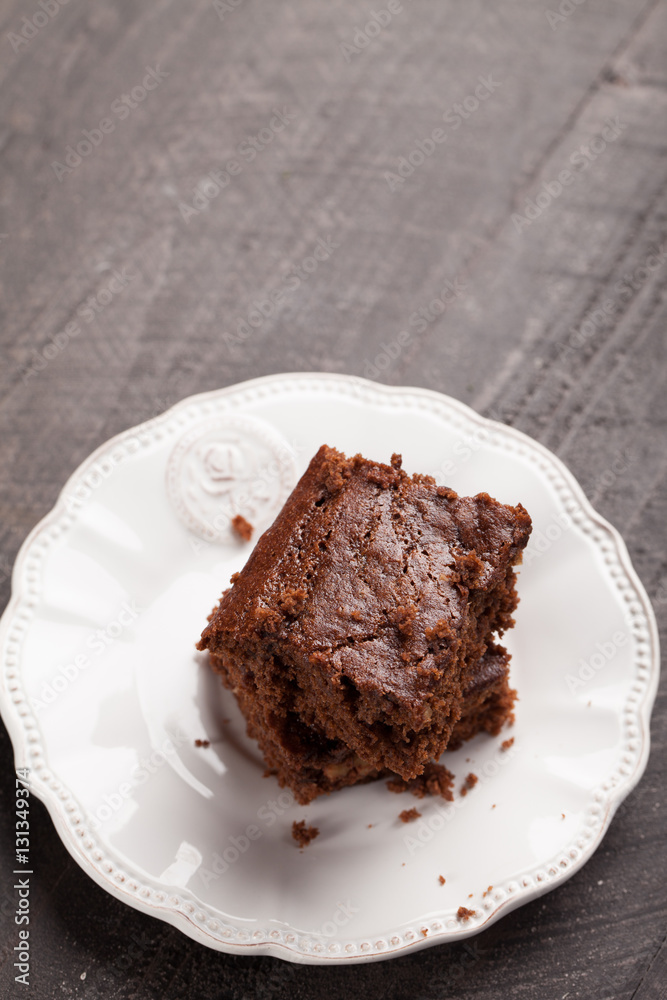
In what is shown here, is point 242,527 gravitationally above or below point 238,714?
above

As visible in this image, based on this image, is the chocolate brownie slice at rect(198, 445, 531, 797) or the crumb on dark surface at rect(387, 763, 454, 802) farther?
the crumb on dark surface at rect(387, 763, 454, 802)

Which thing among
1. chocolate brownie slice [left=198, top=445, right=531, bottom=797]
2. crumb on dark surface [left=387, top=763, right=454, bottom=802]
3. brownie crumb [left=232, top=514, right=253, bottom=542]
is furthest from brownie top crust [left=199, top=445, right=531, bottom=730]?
crumb on dark surface [left=387, top=763, right=454, bottom=802]

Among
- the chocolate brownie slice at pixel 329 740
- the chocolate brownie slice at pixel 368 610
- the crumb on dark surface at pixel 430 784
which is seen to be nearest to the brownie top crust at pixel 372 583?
the chocolate brownie slice at pixel 368 610

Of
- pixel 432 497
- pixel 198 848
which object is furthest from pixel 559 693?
pixel 198 848

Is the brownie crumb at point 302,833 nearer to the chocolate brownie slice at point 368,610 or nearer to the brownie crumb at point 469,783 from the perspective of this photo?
the chocolate brownie slice at point 368,610

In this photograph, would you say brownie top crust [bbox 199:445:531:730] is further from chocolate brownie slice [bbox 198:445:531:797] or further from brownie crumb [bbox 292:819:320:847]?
brownie crumb [bbox 292:819:320:847]

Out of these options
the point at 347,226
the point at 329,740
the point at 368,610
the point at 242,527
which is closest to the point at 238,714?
the point at 329,740

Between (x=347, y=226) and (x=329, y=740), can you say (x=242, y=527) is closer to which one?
(x=329, y=740)
